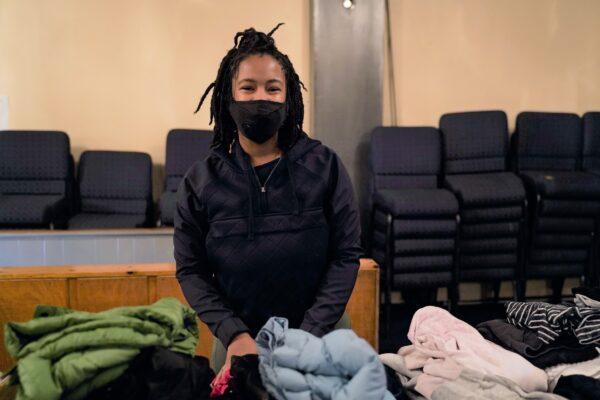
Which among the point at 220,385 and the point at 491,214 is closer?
the point at 220,385

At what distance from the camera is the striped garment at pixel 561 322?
954mm

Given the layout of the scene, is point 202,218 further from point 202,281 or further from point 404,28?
point 404,28

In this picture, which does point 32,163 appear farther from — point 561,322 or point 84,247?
point 561,322

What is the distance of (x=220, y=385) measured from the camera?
666mm

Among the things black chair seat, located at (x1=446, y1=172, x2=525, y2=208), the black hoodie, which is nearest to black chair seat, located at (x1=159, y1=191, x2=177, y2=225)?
the black hoodie

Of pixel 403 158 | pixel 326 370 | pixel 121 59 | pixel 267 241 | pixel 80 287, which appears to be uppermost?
pixel 121 59

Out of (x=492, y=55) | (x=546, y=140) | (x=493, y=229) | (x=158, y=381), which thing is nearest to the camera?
(x=158, y=381)

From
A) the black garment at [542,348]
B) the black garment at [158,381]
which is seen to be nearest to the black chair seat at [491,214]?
the black garment at [542,348]

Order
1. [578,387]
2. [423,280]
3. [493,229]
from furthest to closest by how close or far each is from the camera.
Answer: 1. [493,229]
2. [423,280]
3. [578,387]

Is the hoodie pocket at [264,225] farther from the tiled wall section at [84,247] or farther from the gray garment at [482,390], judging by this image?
the tiled wall section at [84,247]

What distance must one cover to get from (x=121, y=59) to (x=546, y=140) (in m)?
3.02

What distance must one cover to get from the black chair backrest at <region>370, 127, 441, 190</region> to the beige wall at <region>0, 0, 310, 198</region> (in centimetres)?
60

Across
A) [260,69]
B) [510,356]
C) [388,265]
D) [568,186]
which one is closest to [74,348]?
[260,69]

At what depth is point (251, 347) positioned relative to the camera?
899 millimetres
